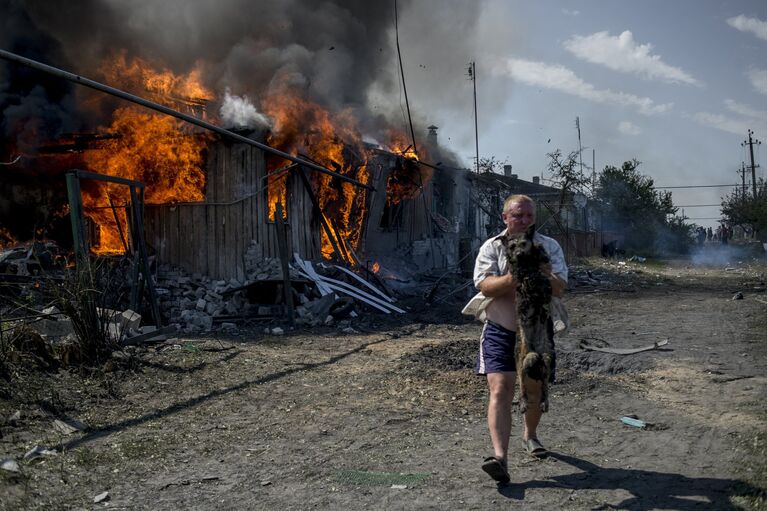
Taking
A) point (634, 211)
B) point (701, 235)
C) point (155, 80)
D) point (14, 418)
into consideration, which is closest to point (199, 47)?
point (155, 80)

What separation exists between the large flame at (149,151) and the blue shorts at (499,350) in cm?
1095

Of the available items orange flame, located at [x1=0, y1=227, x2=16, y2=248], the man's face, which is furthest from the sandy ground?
orange flame, located at [x1=0, y1=227, x2=16, y2=248]

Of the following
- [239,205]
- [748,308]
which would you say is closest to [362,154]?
[239,205]

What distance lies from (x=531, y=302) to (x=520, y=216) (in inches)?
21.7

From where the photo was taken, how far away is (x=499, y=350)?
385cm

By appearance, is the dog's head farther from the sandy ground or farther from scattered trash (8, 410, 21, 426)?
scattered trash (8, 410, 21, 426)

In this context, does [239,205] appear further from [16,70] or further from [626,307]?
[626,307]

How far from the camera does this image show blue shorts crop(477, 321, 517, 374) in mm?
3834

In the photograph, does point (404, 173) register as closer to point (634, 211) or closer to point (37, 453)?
point (37, 453)

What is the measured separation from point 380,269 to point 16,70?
10045mm

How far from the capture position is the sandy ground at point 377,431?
3609mm

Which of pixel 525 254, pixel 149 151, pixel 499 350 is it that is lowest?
pixel 499 350

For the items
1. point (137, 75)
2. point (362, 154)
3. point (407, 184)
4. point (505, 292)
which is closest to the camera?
point (505, 292)

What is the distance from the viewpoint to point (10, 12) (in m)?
13.8
